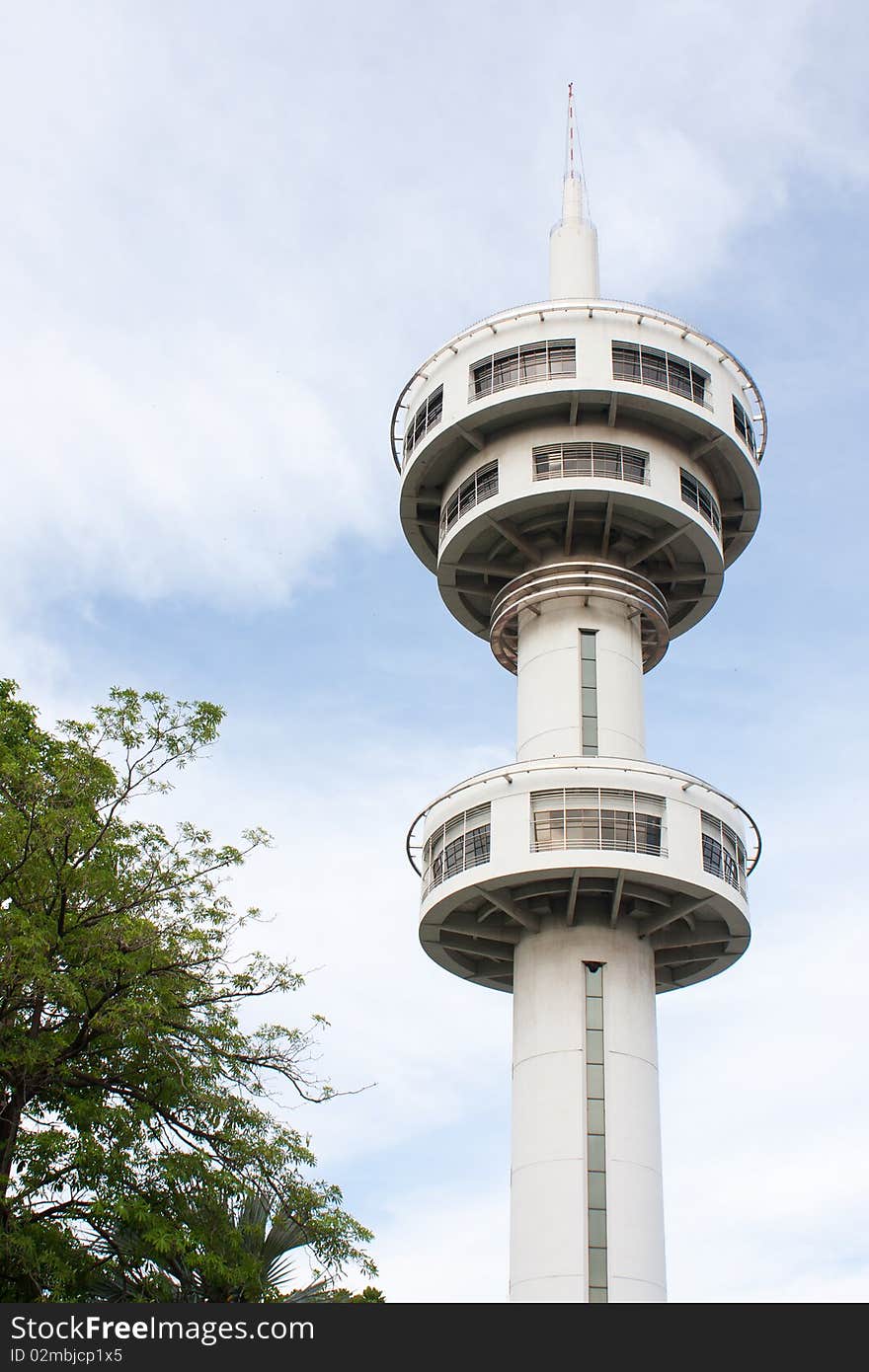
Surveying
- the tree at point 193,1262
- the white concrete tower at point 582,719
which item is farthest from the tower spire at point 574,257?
the tree at point 193,1262

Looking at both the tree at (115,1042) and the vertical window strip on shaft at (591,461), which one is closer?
the tree at (115,1042)

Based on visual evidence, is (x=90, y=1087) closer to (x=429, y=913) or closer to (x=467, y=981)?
(x=429, y=913)

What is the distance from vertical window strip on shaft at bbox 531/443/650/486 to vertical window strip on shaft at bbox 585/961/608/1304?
48.4 ft

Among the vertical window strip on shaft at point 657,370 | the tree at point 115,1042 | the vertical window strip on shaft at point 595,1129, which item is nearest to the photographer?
the tree at point 115,1042

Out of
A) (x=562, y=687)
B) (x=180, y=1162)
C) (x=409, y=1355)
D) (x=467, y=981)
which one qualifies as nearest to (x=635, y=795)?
(x=562, y=687)

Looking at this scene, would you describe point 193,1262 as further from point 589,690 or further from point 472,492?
point 472,492

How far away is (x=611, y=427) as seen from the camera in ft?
153

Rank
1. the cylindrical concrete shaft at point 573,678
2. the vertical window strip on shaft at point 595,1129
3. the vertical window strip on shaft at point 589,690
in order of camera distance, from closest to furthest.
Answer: the vertical window strip on shaft at point 595,1129 → the vertical window strip on shaft at point 589,690 → the cylindrical concrete shaft at point 573,678

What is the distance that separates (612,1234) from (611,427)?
77.3ft

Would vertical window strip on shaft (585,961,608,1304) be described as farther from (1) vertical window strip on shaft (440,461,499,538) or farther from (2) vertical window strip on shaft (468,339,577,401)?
(2) vertical window strip on shaft (468,339,577,401)

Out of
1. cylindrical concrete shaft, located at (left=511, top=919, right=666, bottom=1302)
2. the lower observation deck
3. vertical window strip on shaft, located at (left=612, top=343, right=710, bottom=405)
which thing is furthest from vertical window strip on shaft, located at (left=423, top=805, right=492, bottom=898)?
vertical window strip on shaft, located at (left=612, top=343, right=710, bottom=405)

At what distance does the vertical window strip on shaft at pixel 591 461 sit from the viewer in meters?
45.6

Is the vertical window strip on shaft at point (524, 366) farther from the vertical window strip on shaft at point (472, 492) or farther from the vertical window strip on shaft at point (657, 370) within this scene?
the vertical window strip on shaft at point (472, 492)

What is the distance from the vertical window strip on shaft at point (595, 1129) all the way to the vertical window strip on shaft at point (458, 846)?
433cm
